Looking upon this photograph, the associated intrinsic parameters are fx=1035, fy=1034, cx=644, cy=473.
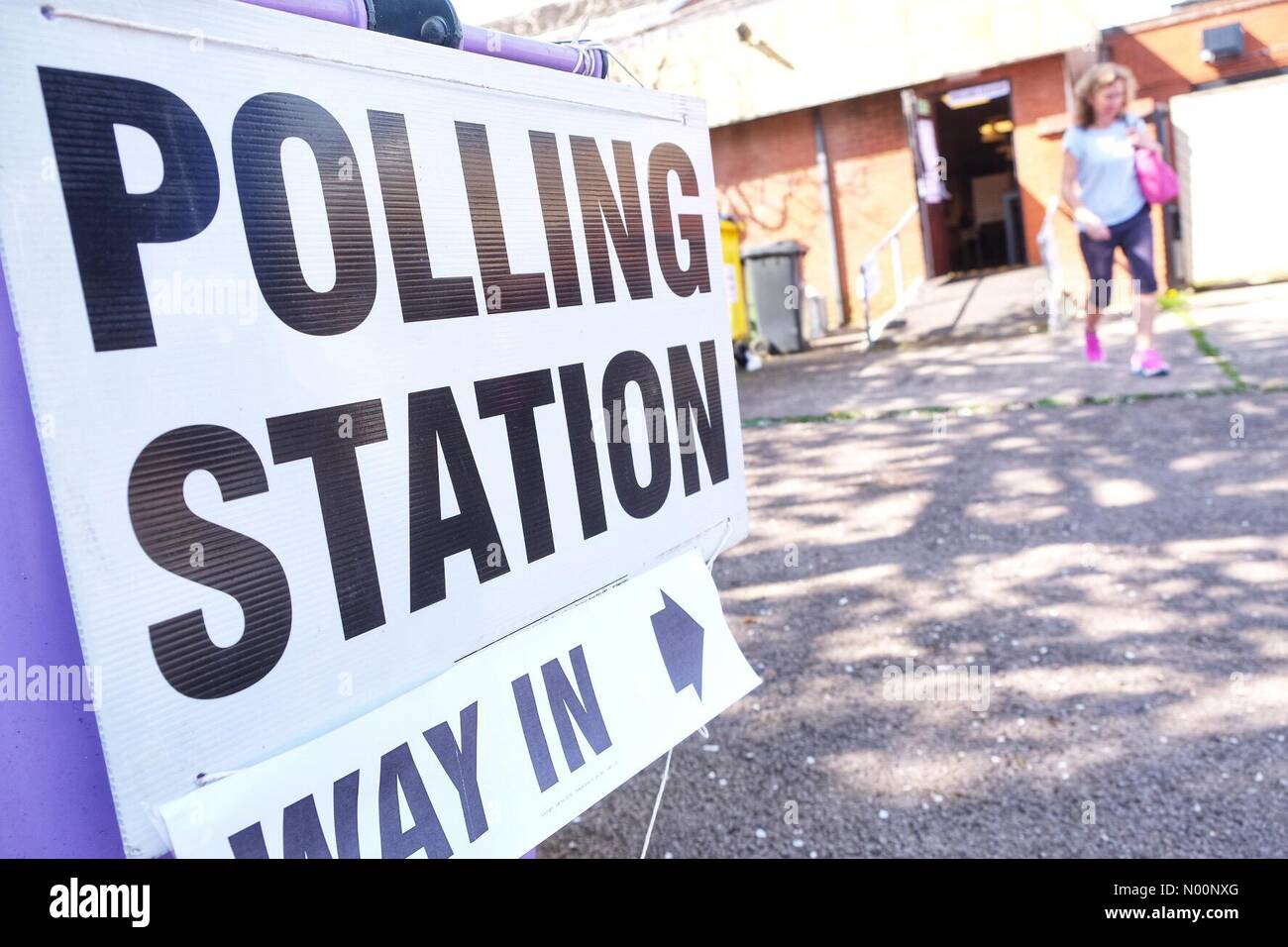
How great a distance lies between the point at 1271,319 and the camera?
10.5 m

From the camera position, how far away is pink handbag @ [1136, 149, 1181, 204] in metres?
7.10

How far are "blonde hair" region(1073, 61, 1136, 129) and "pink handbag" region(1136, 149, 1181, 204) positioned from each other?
441 mm

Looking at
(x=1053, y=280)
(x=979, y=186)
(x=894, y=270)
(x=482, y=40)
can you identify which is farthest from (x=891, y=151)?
(x=482, y=40)

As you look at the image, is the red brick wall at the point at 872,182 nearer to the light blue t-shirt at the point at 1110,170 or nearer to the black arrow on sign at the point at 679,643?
the light blue t-shirt at the point at 1110,170

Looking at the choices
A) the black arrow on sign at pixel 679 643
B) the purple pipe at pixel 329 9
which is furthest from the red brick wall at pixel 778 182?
the purple pipe at pixel 329 9

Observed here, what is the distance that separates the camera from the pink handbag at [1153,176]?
7.10 meters

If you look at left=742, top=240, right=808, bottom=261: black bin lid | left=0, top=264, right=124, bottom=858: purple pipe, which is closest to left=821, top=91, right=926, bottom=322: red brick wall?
left=742, top=240, right=808, bottom=261: black bin lid

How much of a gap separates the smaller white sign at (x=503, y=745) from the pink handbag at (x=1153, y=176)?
20.6 ft

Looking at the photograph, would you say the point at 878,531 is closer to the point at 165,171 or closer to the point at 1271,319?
the point at 165,171

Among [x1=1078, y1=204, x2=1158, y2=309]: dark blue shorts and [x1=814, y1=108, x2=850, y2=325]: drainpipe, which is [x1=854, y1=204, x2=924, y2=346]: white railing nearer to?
[x1=814, y1=108, x2=850, y2=325]: drainpipe

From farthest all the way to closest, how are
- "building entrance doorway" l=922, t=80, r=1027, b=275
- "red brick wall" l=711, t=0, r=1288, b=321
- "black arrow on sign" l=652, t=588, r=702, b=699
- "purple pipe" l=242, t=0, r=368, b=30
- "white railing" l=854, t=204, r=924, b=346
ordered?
"building entrance doorway" l=922, t=80, r=1027, b=275 < "white railing" l=854, t=204, r=924, b=346 < "red brick wall" l=711, t=0, r=1288, b=321 < "black arrow on sign" l=652, t=588, r=702, b=699 < "purple pipe" l=242, t=0, r=368, b=30

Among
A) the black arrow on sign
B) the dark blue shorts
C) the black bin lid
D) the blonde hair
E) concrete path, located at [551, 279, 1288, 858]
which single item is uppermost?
the blonde hair

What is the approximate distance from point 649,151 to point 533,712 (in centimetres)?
120

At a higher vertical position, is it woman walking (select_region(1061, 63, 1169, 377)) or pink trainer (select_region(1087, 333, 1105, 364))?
woman walking (select_region(1061, 63, 1169, 377))
